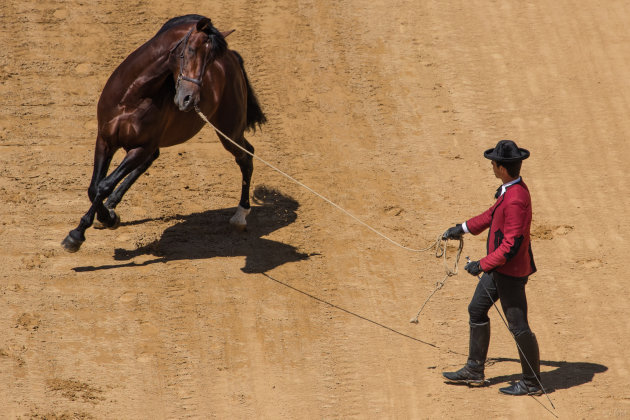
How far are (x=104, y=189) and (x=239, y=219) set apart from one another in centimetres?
174

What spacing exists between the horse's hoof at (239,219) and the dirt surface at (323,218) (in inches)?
5.5

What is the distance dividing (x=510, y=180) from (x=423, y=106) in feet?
18.7

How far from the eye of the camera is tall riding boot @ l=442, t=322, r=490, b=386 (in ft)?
22.9

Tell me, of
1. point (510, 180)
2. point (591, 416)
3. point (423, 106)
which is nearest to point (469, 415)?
point (591, 416)

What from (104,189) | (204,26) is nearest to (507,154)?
(204,26)

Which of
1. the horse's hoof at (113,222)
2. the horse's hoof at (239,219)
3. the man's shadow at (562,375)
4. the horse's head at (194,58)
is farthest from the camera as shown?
the horse's hoof at (239,219)

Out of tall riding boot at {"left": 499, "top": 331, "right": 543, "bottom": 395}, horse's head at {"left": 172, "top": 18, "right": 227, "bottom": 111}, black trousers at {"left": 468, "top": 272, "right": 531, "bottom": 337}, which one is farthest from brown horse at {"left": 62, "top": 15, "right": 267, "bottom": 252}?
tall riding boot at {"left": 499, "top": 331, "right": 543, "bottom": 395}

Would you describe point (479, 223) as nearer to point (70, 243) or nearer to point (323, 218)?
point (323, 218)

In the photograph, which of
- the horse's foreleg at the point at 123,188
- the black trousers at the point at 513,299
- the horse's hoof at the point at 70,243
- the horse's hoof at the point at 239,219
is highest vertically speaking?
the black trousers at the point at 513,299

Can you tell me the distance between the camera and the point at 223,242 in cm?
938

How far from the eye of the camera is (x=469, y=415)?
6.83 meters

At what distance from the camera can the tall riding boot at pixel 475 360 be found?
22.9 ft

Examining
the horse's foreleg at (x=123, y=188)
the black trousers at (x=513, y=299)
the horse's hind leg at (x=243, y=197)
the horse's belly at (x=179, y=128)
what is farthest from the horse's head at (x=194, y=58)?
the black trousers at (x=513, y=299)

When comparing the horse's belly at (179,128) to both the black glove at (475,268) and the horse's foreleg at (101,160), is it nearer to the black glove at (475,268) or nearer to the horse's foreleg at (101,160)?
the horse's foreleg at (101,160)
